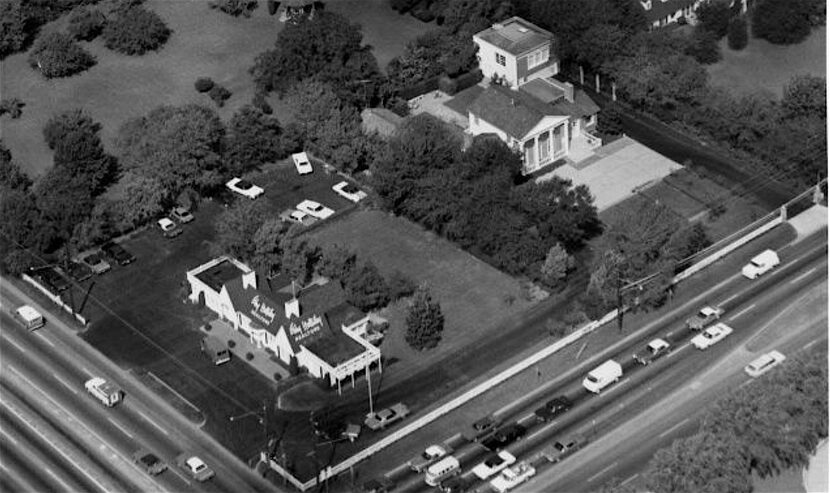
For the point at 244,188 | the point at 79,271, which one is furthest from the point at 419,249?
the point at 79,271

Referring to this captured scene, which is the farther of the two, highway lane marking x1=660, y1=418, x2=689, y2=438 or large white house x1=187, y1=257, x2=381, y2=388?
large white house x1=187, y1=257, x2=381, y2=388

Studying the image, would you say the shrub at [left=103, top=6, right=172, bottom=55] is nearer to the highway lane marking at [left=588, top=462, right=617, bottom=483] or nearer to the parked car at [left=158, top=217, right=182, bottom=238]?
the parked car at [left=158, top=217, right=182, bottom=238]

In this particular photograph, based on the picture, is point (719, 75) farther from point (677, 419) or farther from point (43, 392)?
point (43, 392)

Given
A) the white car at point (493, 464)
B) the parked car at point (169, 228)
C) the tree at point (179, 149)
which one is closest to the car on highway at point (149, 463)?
the white car at point (493, 464)

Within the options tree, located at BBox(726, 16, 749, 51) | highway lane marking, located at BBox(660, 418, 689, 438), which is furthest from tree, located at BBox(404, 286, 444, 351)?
tree, located at BBox(726, 16, 749, 51)

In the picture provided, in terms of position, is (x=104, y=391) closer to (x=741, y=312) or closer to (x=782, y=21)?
(x=741, y=312)

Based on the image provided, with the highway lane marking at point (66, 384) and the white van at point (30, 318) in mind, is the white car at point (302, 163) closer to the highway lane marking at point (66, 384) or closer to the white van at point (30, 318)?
the white van at point (30, 318)
